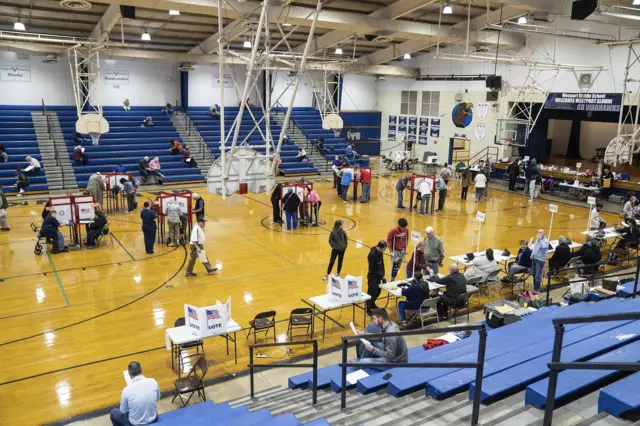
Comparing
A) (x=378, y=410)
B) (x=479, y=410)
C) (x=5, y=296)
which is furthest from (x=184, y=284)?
(x=479, y=410)

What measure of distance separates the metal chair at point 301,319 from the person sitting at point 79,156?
16778 millimetres

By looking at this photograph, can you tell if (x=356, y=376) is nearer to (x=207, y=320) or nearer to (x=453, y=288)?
(x=207, y=320)

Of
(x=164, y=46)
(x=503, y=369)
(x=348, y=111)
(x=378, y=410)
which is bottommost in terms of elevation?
(x=378, y=410)

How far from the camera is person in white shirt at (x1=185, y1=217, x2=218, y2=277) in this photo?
10.7 meters

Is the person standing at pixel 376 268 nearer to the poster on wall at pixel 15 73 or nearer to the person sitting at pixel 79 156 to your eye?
the person sitting at pixel 79 156

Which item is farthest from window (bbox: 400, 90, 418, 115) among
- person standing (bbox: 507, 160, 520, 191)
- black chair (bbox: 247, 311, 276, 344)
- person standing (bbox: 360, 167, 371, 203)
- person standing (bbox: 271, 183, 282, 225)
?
black chair (bbox: 247, 311, 276, 344)

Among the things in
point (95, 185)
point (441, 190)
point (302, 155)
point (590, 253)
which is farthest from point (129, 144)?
point (590, 253)

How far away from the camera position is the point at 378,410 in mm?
4691

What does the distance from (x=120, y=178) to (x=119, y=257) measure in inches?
219

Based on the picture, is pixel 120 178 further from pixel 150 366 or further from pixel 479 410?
pixel 479 410

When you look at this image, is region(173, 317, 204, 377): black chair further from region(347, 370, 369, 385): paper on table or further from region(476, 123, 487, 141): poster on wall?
region(476, 123, 487, 141): poster on wall

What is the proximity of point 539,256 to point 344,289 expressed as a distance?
415cm

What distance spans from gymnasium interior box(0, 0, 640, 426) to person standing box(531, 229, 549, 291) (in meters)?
0.07

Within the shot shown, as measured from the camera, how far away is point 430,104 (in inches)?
1168
